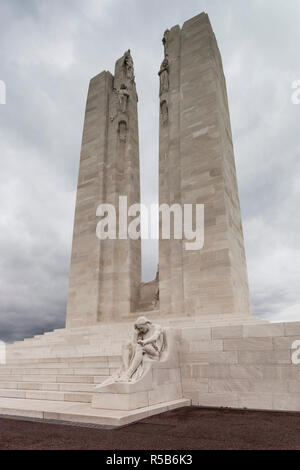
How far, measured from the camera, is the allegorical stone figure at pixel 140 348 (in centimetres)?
627

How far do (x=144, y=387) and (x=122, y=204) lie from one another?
479 inches

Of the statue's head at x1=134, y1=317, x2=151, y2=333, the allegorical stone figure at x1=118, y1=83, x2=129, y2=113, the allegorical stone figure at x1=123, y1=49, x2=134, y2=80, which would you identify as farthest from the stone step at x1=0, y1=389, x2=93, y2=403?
the allegorical stone figure at x1=123, y1=49, x2=134, y2=80

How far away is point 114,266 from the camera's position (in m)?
16.4

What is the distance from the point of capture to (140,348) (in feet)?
21.7

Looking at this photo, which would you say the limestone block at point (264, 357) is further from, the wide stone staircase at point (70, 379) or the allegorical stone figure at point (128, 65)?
the allegorical stone figure at point (128, 65)

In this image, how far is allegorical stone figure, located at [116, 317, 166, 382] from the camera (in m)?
6.27

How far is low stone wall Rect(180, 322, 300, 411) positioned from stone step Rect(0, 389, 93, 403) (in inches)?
86.0

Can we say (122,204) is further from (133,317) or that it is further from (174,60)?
(174,60)

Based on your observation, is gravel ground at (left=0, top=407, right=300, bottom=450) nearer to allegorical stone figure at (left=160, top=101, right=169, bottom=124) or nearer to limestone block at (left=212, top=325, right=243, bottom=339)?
limestone block at (left=212, top=325, right=243, bottom=339)

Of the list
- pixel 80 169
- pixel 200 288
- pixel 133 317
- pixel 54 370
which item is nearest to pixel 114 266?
pixel 133 317

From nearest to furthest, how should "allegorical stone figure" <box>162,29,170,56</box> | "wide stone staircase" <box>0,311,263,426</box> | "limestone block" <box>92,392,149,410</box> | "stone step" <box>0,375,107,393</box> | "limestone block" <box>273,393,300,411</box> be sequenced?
1. "wide stone staircase" <box>0,311,263,426</box>
2. "limestone block" <box>92,392,149,410</box>
3. "limestone block" <box>273,393,300,411</box>
4. "stone step" <box>0,375,107,393</box>
5. "allegorical stone figure" <box>162,29,170,56</box>

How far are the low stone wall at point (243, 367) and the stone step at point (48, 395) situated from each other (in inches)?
86.0

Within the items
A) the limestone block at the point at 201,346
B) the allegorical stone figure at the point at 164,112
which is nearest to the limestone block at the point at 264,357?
the limestone block at the point at 201,346

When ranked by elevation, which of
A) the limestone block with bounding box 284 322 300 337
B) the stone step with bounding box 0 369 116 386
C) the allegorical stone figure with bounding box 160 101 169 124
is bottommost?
the stone step with bounding box 0 369 116 386
